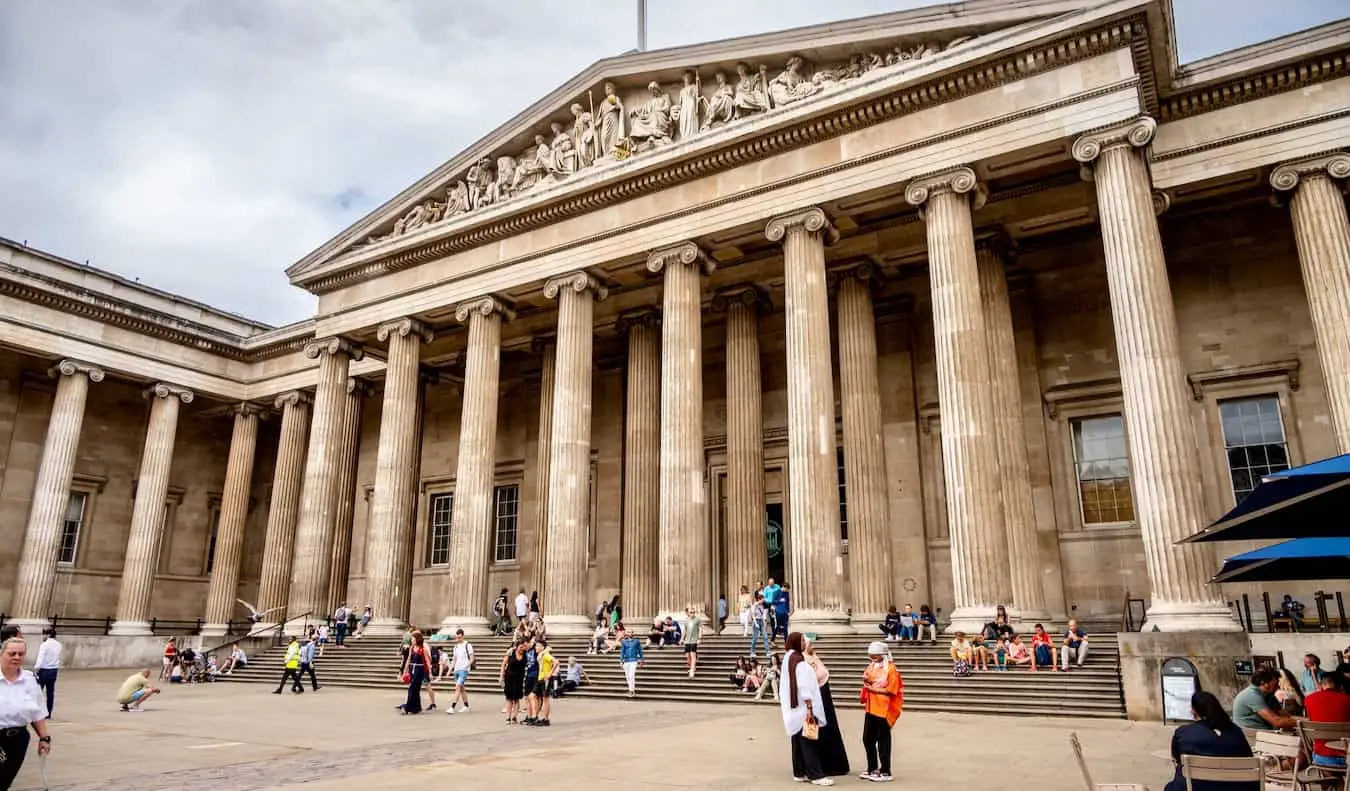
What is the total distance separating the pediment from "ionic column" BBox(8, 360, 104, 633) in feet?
27.4

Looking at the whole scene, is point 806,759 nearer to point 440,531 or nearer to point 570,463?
point 570,463

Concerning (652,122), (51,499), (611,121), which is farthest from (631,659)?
(51,499)

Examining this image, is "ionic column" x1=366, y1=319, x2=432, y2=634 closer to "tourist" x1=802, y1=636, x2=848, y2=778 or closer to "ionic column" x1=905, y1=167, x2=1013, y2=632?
"ionic column" x1=905, y1=167, x2=1013, y2=632

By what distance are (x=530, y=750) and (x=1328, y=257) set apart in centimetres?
1751

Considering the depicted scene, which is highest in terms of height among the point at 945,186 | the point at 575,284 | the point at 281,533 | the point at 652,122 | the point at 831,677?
the point at 652,122

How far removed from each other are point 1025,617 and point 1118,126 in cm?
955

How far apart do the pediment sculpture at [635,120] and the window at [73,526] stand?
15857mm

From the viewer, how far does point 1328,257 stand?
17.3 meters

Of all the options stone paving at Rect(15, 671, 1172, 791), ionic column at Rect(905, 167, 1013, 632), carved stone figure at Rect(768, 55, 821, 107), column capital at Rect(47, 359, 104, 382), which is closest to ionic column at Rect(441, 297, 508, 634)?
stone paving at Rect(15, 671, 1172, 791)

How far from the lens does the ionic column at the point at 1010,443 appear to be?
18.5 metres

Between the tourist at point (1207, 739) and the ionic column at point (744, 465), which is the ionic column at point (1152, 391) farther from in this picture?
the tourist at point (1207, 739)

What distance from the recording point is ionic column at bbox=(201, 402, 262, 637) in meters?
30.5

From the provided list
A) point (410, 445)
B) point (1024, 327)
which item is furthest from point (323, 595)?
point (1024, 327)

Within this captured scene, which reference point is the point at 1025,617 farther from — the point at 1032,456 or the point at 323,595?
the point at 323,595
